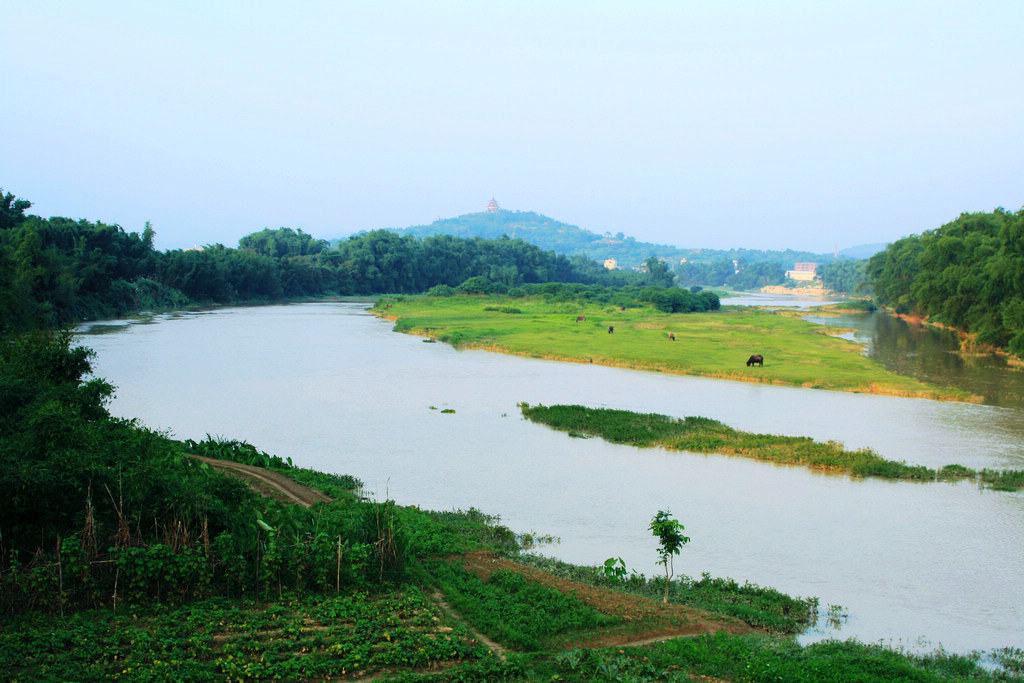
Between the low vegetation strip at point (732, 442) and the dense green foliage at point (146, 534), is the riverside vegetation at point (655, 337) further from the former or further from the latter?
the dense green foliage at point (146, 534)

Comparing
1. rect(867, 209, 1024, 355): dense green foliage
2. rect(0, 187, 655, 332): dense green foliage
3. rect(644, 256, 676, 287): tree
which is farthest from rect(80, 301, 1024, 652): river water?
rect(644, 256, 676, 287): tree

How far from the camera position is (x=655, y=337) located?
Answer: 4653cm

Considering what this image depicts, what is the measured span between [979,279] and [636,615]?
4391 cm

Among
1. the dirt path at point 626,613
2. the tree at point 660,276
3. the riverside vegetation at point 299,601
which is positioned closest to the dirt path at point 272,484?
the riverside vegetation at point 299,601

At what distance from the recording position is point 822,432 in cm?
2269

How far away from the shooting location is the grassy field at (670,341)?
105 feet

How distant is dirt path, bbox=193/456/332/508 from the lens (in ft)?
43.9

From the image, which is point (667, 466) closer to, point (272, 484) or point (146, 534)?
point (272, 484)

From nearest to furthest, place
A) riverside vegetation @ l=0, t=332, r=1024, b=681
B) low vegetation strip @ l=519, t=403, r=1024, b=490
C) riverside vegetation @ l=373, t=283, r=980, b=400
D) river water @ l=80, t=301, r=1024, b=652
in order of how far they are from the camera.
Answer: riverside vegetation @ l=0, t=332, r=1024, b=681 → river water @ l=80, t=301, r=1024, b=652 → low vegetation strip @ l=519, t=403, r=1024, b=490 → riverside vegetation @ l=373, t=283, r=980, b=400

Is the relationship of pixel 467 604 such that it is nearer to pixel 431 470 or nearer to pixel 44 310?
pixel 431 470

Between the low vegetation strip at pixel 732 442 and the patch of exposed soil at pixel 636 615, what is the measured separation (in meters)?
10.2

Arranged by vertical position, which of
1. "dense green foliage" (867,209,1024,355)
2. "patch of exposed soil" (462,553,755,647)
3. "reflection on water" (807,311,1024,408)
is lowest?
"patch of exposed soil" (462,553,755,647)

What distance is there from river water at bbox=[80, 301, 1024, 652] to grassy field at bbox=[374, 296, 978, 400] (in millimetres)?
1720

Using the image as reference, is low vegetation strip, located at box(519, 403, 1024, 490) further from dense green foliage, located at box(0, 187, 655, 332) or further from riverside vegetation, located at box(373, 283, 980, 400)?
dense green foliage, located at box(0, 187, 655, 332)
